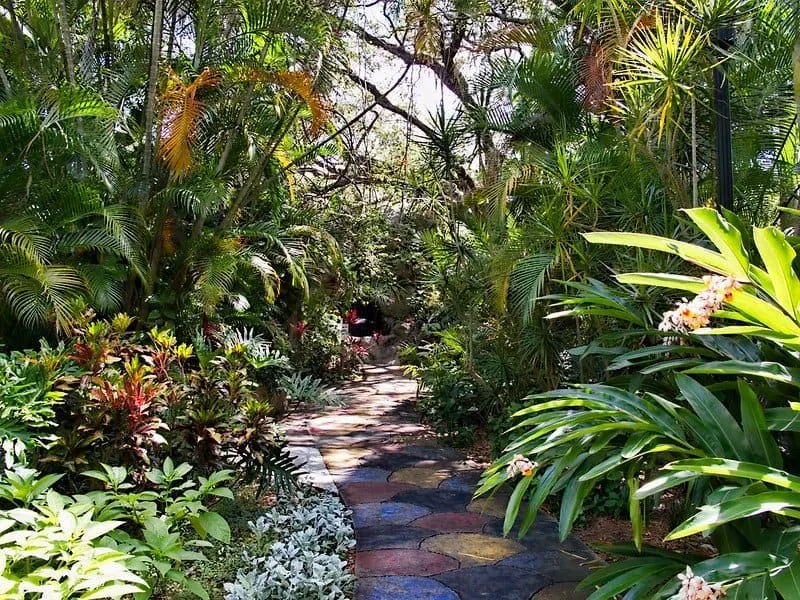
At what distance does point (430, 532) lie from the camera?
3.53m

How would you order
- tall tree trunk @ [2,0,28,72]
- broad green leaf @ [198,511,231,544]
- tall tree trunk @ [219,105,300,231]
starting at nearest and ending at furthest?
1. broad green leaf @ [198,511,231,544]
2. tall tree trunk @ [2,0,28,72]
3. tall tree trunk @ [219,105,300,231]

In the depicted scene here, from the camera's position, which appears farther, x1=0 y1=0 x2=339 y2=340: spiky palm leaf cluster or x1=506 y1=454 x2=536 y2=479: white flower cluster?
x1=0 y1=0 x2=339 y2=340: spiky palm leaf cluster

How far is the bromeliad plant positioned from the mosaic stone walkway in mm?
862

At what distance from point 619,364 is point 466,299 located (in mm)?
3058

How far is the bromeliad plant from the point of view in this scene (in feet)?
4.71

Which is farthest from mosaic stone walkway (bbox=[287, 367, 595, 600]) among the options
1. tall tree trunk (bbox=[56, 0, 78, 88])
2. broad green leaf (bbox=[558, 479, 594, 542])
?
tall tree trunk (bbox=[56, 0, 78, 88])

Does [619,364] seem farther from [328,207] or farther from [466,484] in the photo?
[328,207]

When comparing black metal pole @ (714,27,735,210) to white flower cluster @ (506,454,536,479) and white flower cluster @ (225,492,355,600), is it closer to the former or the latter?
white flower cluster @ (506,454,536,479)

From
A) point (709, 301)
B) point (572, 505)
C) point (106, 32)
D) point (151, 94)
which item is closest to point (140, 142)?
point (151, 94)

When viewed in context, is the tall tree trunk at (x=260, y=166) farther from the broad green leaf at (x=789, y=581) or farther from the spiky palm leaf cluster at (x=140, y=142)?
the broad green leaf at (x=789, y=581)

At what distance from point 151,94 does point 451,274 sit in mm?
2857

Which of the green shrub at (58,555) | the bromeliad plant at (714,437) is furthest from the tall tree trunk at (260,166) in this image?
the bromeliad plant at (714,437)

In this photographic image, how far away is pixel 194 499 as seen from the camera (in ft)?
8.53

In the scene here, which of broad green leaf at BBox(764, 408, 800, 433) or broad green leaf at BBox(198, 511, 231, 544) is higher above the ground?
broad green leaf at BBox(764, 408, 800, 433)
